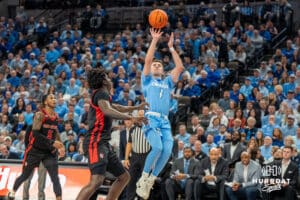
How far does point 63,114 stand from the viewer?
806 inches

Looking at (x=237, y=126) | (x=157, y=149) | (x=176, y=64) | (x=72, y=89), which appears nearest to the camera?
(x=157, y=149)

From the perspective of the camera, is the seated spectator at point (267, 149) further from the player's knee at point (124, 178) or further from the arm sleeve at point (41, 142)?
the player's knee at point (124, 178)

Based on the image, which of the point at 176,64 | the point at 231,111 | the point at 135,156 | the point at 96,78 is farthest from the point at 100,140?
the point at 231,111

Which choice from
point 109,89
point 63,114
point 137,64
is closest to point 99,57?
point 137,64

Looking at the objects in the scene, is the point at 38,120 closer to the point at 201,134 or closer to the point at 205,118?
the point at 201,134

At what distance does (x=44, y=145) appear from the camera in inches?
506

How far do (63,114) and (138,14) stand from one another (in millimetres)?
8146

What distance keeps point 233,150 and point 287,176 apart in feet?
6.00

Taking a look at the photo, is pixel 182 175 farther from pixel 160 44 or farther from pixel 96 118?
pixel 160 44

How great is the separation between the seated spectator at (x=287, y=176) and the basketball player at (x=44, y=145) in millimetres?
4407

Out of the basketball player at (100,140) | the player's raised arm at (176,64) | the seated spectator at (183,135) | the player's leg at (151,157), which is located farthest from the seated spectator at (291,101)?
the basketball player at (100,140)

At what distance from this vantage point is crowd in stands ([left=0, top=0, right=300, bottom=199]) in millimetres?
16922

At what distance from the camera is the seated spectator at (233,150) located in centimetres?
1559

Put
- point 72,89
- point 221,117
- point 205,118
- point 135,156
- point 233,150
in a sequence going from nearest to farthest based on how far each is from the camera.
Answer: point 135,156
point 233,150
point 221,117
point 205,118
point 72,89
